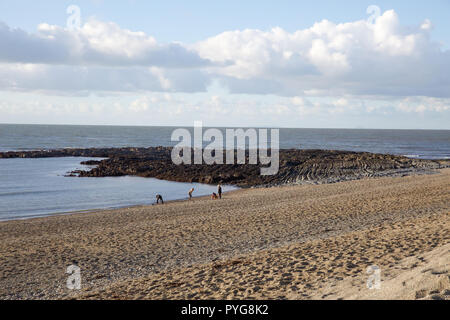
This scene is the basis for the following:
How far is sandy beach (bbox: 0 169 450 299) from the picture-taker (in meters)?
7.89

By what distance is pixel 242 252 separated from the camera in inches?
461

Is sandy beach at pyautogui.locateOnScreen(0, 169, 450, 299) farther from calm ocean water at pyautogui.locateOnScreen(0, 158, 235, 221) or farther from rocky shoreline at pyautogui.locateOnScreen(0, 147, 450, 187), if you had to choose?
rocky shoreline at pyautogui.locateOnScreen(0, 147, 450, 187)

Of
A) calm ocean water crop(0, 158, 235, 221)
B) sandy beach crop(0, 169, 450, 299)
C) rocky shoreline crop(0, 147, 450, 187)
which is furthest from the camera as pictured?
rocky shoreline crop(0, 147, 450, 187)

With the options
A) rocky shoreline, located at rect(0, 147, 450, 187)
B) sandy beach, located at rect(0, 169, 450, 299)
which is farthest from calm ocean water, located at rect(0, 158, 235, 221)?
sandy beach, located at rect(0, 169, 450, 299)

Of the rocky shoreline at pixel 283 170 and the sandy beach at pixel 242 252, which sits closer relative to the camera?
the sandy beach at pixel 242 252

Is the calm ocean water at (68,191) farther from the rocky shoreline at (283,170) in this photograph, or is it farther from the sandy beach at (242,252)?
the sandy beach at (242,252)

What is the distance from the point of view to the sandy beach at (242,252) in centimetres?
789

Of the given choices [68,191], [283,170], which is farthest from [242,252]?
[283,170]

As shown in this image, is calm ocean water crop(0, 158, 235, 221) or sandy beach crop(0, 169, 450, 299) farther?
calm ocean water crop(0, 158, 235, 221)

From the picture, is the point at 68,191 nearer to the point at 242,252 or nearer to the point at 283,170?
the point at 283,170

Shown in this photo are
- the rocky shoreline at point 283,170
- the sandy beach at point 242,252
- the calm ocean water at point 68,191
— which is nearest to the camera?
the sandy beach at point 242,252

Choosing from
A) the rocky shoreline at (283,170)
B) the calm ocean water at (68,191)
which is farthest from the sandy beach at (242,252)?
the rocky shoreline at (283,170)

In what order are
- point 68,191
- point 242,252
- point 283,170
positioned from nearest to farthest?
point 242,252 < point 68,191 < point 283,170
